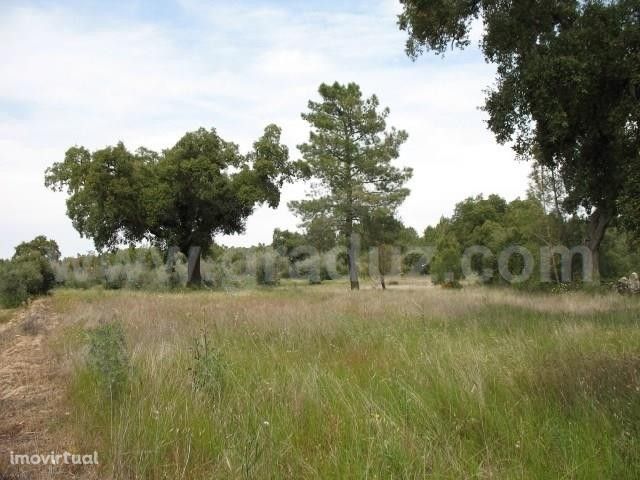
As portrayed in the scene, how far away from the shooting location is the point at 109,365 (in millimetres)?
4465

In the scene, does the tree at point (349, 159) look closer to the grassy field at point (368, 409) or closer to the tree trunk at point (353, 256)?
the tree trunk at point (353, 256)

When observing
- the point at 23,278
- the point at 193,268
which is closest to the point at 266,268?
the point at 193,268

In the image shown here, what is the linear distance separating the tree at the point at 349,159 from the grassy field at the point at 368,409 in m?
25.3

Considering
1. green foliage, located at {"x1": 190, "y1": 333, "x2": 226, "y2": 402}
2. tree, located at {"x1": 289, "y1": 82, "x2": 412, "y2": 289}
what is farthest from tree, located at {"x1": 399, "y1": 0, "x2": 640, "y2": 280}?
tree, located at {"x1": 289, "y1": 82, "x2": 412, "y2": 289}

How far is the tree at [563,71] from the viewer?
10047 millimetres

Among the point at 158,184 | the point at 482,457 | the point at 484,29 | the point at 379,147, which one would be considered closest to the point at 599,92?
the point at 484,29

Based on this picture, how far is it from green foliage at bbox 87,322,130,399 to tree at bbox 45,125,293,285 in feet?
81.2

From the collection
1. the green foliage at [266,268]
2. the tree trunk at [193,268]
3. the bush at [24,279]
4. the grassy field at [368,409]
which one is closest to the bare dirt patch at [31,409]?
the grassy field at [368,409]

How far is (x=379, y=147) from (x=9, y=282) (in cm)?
2313

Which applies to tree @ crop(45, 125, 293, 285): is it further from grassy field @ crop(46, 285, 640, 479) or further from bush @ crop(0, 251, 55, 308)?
grassy field @ crop(46, 285, 640, 479)

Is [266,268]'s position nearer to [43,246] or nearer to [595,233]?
[595,233]

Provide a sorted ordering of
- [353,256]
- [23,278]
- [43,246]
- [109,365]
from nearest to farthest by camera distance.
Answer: [109,365] → [23,278] → [353,256] → [43,246]

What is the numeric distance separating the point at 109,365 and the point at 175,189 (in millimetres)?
26741

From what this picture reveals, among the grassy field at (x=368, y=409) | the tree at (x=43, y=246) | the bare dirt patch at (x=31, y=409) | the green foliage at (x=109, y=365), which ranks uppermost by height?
the tree at (x=43, y=246)
